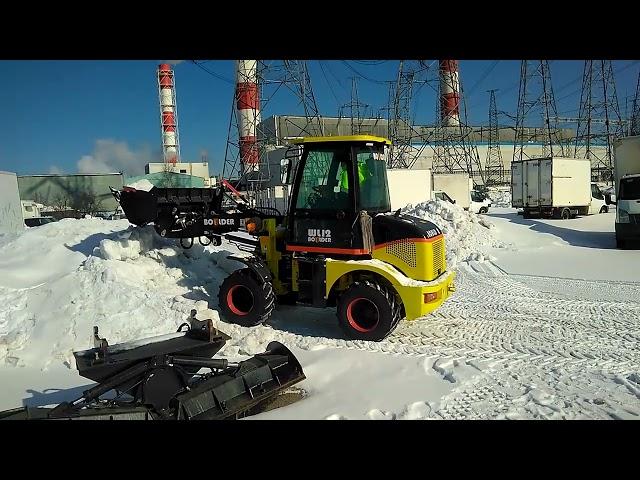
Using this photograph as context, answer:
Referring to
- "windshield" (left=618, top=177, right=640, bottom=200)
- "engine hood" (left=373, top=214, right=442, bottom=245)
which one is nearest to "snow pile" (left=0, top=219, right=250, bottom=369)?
"engine hood" (left=373, top=214, right=442, bottom=245)

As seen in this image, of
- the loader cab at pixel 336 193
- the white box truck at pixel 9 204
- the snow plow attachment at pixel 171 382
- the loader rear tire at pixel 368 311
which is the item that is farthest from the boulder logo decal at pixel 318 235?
the white box truck at pixel 9 204

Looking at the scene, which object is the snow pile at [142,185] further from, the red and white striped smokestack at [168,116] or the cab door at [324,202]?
the red and white striped smokestack at [168,116]

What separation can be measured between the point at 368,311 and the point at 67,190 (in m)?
33.4

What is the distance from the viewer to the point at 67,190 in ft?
110

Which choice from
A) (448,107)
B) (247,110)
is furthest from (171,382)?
Answer: (448,107)

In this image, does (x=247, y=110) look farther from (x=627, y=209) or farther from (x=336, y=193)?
Answer: (x=336, y=193)

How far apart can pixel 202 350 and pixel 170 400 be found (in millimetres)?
705

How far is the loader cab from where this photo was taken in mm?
6004

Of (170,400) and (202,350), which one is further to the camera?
(202,350)

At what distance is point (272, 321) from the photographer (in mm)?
6902

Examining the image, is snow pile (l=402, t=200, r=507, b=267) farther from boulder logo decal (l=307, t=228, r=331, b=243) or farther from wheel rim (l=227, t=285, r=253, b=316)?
wheel rim (l=227, t=285, r=253, b=316)

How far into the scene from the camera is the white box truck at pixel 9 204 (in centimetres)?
1320
